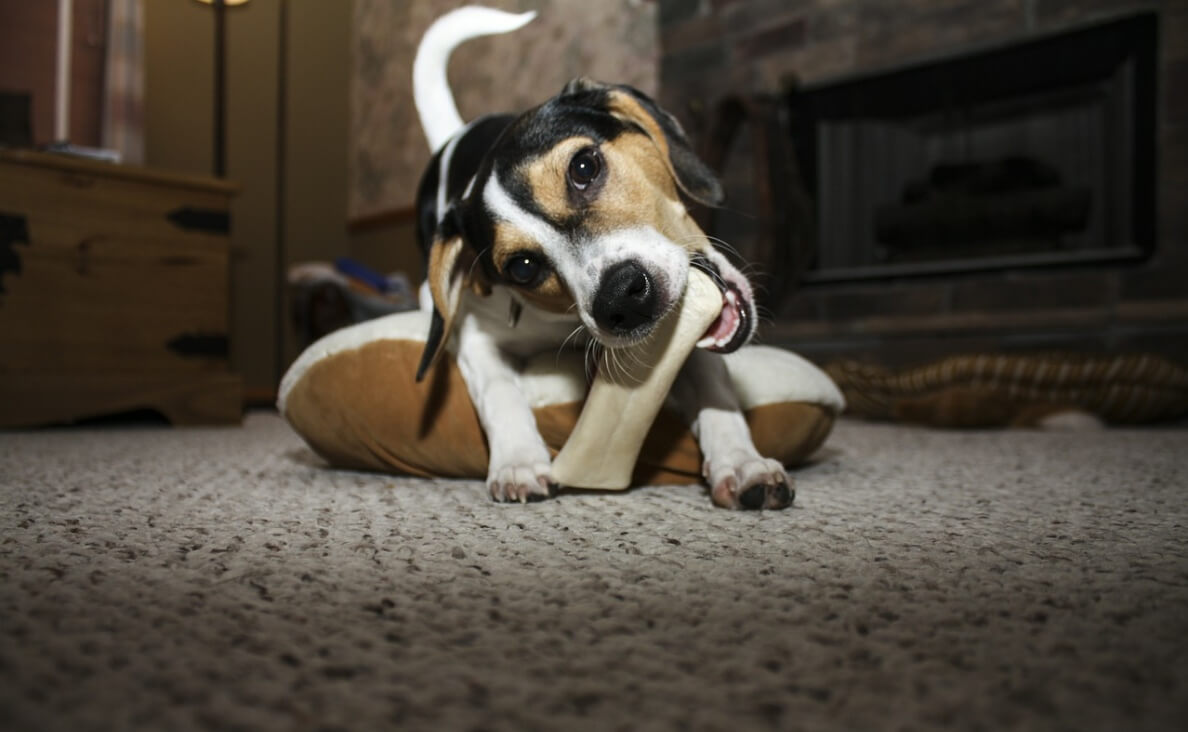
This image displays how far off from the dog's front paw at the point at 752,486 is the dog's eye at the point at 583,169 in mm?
474

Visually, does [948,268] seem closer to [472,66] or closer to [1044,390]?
[1044,390]

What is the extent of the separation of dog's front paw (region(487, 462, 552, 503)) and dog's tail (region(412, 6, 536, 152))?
1.06m

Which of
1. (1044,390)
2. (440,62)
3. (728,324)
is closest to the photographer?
(728,324)

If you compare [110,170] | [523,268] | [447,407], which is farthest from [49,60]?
[523,268]

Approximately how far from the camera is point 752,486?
1.19 m

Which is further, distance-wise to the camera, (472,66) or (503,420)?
(472,66)

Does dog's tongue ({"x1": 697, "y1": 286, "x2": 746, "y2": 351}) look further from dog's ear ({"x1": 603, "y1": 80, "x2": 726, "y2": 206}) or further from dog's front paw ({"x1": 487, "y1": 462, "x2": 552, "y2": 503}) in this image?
dog's front paw ({"x1": 487, "y1": 462, "x2": 552, "y2": 503})

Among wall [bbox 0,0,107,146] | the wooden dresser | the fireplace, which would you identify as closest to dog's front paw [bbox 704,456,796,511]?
the wooden dresser

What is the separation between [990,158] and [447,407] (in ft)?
9.05

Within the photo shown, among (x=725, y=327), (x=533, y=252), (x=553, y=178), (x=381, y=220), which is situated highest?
(x=381, y=220)

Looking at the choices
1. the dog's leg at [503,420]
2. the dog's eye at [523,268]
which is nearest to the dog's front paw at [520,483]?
the dog's leg at [503,420]

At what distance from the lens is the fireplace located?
9.89 feet

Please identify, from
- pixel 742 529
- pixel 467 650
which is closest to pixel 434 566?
pixel 467 650

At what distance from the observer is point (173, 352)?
2941mm
